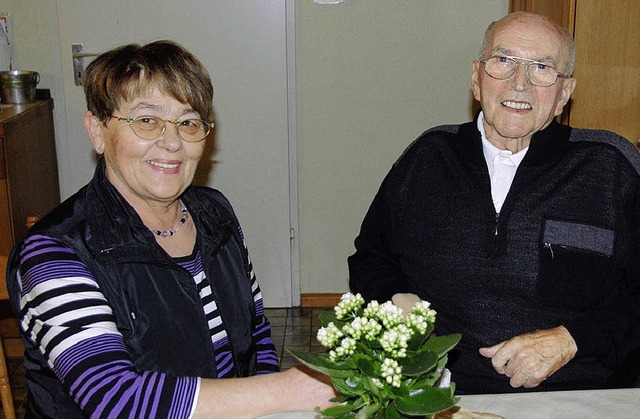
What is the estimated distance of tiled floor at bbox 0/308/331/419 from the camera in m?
3.41

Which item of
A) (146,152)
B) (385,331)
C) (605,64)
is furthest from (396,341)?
(605,64)

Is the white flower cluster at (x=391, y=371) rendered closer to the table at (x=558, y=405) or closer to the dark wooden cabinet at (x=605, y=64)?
Answer: the table at (x=558, y=405)

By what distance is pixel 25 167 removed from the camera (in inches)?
137

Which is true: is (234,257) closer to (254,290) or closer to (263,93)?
(254,290)

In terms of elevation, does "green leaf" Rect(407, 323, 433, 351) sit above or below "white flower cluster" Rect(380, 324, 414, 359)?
below

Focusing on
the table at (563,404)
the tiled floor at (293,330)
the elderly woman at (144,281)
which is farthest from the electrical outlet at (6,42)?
the table at (563,404)

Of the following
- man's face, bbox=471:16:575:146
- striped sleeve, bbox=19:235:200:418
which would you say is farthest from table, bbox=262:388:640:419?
man's face, bbox=471:16:575:146

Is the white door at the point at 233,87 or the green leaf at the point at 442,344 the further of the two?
the white door at the point at 233,87

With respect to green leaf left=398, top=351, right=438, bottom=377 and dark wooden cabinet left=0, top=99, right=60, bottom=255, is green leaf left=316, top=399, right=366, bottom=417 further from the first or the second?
dark wooden cabinet left=0, top=99, right=60, bottom=255

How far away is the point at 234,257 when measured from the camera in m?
1.82

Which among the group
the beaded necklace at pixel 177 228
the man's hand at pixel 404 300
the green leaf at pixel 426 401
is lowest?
the man's hand at pixel 404 300

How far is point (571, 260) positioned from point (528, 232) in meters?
0.13

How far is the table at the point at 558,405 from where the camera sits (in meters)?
1.47

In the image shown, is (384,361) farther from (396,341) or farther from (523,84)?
(523,84)
